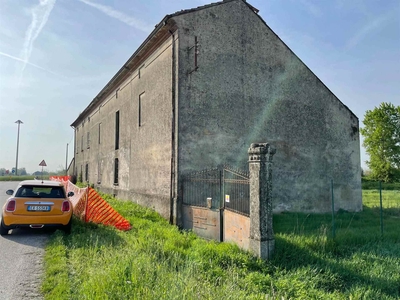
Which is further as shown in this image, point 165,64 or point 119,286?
point 165,64

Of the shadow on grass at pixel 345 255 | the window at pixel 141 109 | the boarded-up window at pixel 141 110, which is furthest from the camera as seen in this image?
the window at pixel 141 109

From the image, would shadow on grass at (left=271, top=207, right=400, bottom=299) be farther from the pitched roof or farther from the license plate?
the pitched roof

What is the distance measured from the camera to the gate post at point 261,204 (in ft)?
21.6

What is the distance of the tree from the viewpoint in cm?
3797

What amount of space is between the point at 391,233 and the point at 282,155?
4.98m

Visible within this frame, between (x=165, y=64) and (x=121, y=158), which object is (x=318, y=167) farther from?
(x=121, y=158)

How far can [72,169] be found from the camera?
35.0 metres

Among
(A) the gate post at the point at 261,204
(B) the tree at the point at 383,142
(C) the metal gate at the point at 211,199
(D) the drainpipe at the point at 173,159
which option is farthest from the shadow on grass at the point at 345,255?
(B) the tree at the point at 383,142

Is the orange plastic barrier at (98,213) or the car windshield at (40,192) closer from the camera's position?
the car windshield at (40,192)

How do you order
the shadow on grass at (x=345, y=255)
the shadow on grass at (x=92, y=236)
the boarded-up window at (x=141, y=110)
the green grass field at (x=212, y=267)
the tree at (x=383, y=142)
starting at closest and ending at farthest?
1. the green grass field at (x=212, y=267)
2. the shadow on grass at (x=345, y=255)
3. the shadow on grass at (x=92, y=236)
4. the boarded-up window at (x=141, y=110)
5. the tree at (x=383, y=142)

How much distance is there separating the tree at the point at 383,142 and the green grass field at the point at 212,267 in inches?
1347

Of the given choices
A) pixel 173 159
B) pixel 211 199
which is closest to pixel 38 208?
pixel 173 159

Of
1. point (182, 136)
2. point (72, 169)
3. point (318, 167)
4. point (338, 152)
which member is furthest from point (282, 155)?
point (72, 169)

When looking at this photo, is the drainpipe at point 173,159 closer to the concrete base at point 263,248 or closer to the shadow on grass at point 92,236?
the shadow on grass at point 92,236
